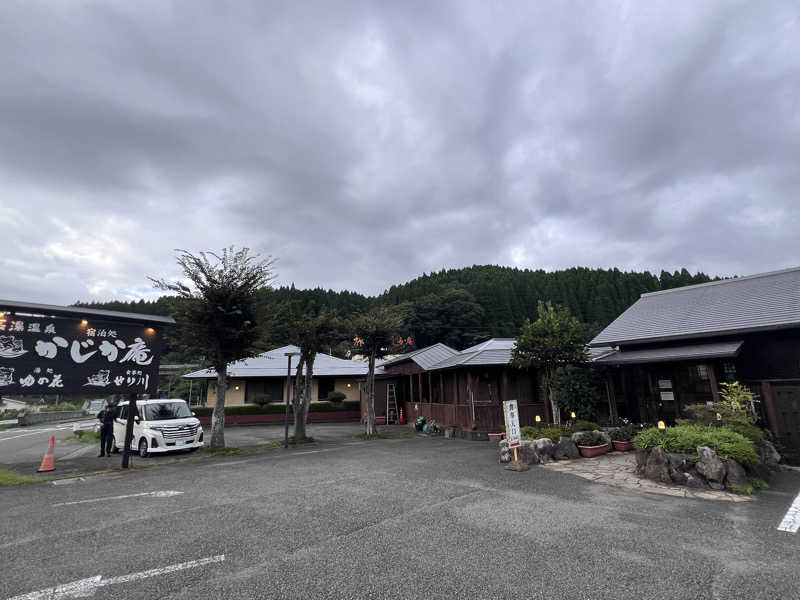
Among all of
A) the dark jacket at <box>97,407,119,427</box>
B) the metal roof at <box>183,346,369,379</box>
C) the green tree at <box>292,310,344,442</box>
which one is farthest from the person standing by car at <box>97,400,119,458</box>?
the metal roof at <box>183,346,369,379</box>

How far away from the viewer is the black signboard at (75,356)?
29.6 ft

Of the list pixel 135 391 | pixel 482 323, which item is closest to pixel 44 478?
pixel 135 391

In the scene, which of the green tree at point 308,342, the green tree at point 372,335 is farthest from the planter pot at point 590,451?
the green tree at point 308,342

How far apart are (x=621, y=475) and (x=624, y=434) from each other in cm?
347

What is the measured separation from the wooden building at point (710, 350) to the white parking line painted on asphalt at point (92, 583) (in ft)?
42.4

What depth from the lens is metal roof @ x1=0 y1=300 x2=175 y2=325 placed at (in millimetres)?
9133

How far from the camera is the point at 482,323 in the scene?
6041 cm

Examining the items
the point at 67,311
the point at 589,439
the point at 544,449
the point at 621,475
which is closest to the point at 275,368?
the point at 67,311

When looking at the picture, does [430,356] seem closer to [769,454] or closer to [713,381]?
[713,381]

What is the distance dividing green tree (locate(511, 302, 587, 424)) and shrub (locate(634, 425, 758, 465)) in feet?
14.1

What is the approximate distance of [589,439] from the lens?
10406 mm

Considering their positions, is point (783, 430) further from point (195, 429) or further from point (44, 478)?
point (44, 478)

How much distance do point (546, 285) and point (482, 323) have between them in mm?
14763

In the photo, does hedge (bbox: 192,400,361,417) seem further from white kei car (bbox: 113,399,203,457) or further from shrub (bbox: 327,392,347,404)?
white kei car (bbox: 113,399,203,457)
